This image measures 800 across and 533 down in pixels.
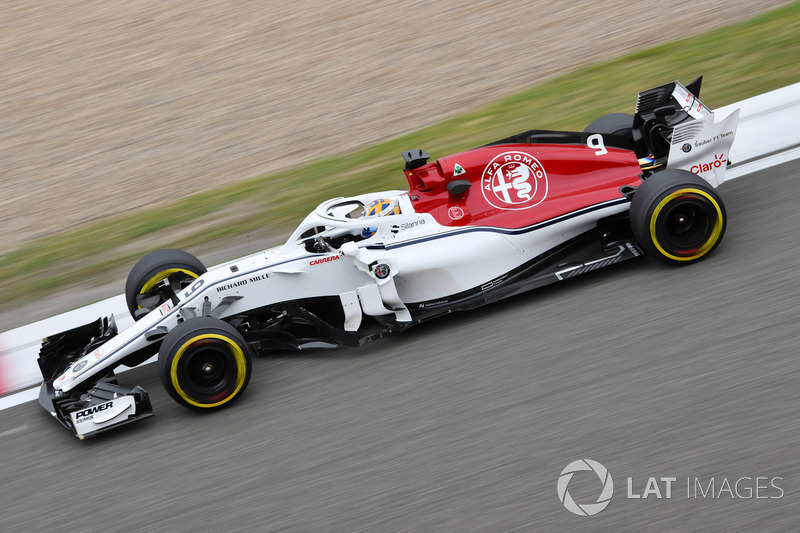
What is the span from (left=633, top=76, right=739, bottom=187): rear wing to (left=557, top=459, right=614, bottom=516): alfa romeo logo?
2804 millimetres

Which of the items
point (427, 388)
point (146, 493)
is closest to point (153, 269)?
point (146, 493)

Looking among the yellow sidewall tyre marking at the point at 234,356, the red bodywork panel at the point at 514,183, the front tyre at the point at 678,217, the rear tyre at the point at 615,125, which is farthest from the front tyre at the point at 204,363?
the rear tyre at the point at 615,125

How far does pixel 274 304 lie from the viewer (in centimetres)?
588

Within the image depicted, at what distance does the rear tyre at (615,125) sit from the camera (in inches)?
275

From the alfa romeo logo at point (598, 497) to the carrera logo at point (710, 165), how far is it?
2.84 metres

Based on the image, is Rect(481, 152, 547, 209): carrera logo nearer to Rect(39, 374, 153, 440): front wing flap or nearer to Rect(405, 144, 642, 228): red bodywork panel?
Rect(405, 144, 642, 228): red bodywork panel

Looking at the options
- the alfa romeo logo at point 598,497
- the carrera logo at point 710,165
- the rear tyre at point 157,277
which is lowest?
the alfa romeo logo at point 598,497

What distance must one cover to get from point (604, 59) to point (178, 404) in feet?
23.5

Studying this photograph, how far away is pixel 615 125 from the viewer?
7.00 metres

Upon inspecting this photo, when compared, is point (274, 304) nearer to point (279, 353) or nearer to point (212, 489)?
point (279, 353)

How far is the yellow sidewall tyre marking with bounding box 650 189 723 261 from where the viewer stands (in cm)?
557

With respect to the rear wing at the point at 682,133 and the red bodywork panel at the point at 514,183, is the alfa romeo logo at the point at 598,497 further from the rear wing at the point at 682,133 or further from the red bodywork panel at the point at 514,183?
the rear wing at the point at 682,133

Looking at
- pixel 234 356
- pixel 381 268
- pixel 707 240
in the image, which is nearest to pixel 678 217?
pixel 707 240

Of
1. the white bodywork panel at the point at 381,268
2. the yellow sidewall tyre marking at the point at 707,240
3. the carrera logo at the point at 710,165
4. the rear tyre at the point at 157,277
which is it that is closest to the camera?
the yellow sidewall tyre marking at the point at 707,240
